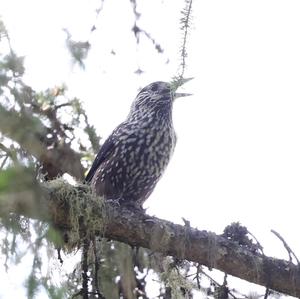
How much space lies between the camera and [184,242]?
13.9 feet

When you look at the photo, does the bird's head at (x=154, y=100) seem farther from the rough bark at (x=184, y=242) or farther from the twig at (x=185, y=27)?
the twig at (x=185, y=27)

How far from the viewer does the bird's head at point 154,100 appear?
5.78 m

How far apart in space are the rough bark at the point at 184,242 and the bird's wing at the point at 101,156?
0.94 meters

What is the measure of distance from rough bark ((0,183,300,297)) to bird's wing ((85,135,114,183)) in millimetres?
939

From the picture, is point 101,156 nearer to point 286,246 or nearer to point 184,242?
point 184,242

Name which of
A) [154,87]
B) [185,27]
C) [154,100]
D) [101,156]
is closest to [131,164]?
[101,156]

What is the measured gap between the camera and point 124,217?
166 inches

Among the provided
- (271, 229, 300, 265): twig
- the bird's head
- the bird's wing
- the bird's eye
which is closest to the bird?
the bird's wing

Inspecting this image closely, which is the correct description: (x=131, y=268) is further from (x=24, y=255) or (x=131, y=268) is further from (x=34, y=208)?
(x=34, y=208)

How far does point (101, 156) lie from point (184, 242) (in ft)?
4.12

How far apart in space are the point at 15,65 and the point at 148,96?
3.68m

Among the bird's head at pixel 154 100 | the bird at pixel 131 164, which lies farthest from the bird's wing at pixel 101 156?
the bird's head at pixel 154 100

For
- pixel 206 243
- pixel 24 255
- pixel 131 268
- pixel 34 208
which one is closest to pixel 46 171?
pixel 131 268

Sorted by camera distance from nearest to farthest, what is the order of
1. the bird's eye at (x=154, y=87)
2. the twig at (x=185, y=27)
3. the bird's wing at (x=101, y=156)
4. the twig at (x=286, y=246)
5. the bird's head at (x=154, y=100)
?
the twig at (x=185, y=27) < the twig at (x=286, y=246) < the bird's wing at (x=101, y=156) < the bird's head at (x=154, y=100) < the bird's eye at (x=154, y=87)
